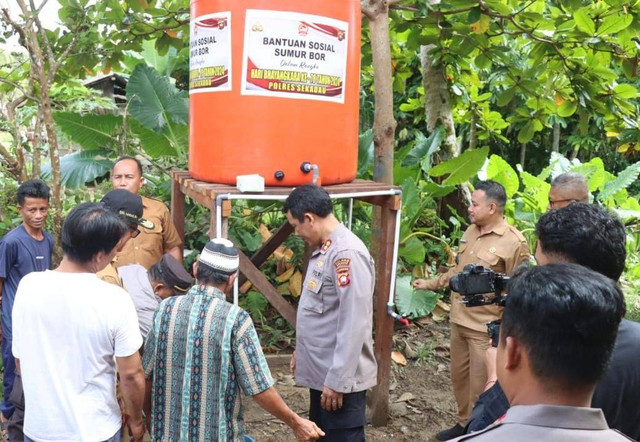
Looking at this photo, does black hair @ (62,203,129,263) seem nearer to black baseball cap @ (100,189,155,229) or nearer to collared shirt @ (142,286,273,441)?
collared shirt @ (142,286,273,441)

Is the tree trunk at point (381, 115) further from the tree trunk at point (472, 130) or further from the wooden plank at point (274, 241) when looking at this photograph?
the tree trunk at point (472, 130)

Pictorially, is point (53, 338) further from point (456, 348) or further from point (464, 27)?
point (464, 27)

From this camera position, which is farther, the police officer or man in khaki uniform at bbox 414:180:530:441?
man in khaki uniform at bbox 414:180:530:441

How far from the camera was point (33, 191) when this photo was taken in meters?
3.62

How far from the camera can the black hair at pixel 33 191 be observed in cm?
360

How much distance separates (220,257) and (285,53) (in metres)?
1.28

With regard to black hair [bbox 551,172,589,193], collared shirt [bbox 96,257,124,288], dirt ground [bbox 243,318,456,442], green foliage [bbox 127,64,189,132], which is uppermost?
green foliage [bbox 127,64,189,132]

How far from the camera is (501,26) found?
4.57 meters

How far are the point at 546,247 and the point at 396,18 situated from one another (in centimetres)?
341

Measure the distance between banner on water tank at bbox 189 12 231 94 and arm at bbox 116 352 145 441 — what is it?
1546mm

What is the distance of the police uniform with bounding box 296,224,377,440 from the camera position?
2760 mm

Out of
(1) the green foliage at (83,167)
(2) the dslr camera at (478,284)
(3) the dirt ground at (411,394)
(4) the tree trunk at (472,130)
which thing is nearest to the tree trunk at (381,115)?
(3) the dirt ground at (411,394)

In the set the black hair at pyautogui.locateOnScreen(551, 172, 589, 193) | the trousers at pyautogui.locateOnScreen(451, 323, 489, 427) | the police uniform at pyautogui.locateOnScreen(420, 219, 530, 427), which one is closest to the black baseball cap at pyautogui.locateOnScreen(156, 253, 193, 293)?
the police uniform at pyautogui.locateOnScreen(420, 219, 530, 427)

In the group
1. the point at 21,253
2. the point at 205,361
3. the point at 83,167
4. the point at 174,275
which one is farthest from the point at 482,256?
the point at 83,167
